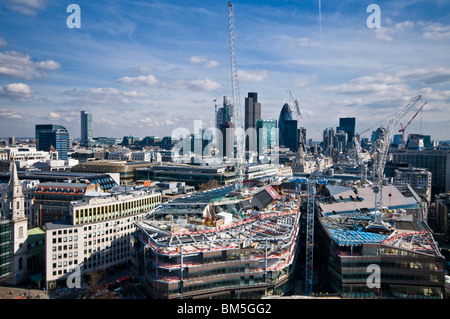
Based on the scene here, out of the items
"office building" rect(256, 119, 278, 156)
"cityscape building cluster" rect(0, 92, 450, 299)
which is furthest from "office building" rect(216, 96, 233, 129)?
"cityscape building cluster" rect(0, 92, 450, 299)

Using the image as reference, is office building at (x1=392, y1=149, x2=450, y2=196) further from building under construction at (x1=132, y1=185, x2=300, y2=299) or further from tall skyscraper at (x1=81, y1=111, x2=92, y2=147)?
tall skyscraper at (x1=81, y1=111, x2=92, y2=147)

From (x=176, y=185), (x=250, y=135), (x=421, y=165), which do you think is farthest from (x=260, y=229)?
(x=250, y=135)

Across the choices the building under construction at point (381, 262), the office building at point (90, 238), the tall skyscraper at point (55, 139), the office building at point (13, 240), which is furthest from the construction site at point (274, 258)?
the tall skyscraper at point (55, 139)

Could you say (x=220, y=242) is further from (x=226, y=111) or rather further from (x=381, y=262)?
(x=226, y=111)

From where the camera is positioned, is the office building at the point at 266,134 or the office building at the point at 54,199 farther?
the office building at the point at 266,134

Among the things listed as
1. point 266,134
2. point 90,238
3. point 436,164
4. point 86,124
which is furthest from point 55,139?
point 436,164

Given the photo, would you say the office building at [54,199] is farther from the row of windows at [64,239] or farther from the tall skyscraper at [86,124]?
the tall skyscraper at [86,124]

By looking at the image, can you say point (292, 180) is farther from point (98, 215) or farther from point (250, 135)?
point (250, 135)

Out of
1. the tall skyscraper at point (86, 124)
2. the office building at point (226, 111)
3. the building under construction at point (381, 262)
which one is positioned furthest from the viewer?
the tall skyscraper at point (86, 124)
